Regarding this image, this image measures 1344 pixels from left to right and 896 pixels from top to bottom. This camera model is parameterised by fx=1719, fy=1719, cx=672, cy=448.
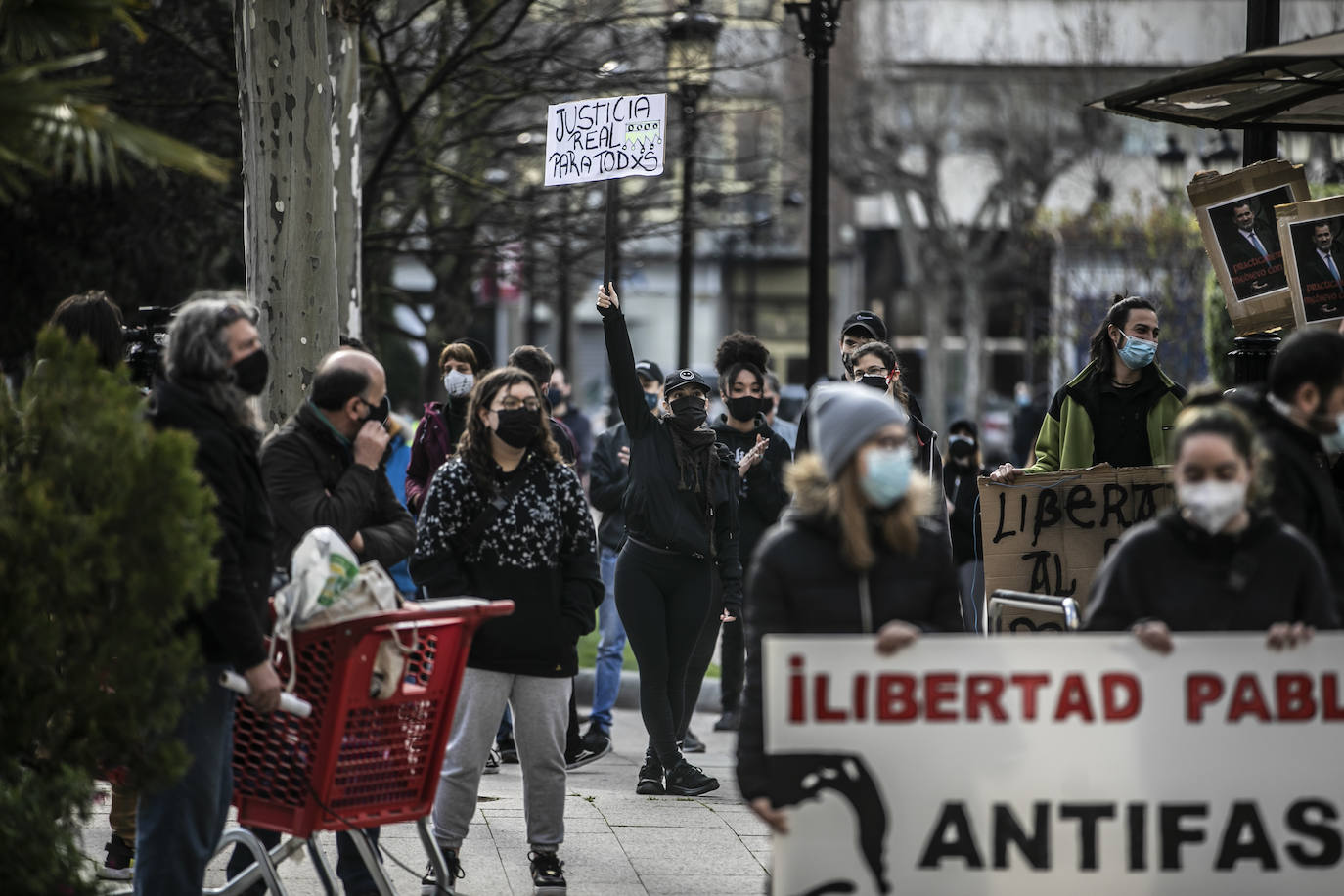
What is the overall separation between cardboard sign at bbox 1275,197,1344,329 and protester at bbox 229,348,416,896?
139 inches

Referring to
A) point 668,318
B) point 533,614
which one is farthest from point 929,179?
point 533,614

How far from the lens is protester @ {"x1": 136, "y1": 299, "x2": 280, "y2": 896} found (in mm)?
4551

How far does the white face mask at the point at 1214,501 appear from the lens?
13.6ft

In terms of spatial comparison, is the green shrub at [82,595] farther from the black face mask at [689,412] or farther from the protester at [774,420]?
the protester at [774,420]

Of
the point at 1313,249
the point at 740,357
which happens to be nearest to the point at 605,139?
the point at 740,357

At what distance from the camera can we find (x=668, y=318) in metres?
53.6

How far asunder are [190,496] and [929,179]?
125 feet

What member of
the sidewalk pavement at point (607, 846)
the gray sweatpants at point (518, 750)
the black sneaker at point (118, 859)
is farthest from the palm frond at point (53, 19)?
the black sneaker at point (118, 859)

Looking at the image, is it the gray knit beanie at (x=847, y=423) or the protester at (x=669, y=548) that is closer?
the gray knit beanie at (x=847, y=423)

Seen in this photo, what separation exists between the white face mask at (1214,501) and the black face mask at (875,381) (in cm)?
308

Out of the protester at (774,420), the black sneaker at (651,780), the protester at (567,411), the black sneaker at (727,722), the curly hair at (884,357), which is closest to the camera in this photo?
the curly hair at (884,357)

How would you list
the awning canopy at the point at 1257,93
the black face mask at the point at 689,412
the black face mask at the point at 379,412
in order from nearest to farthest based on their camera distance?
1. the awning canopy at the point at 1257,93
2. the black face mask at the point at 379,412
3. the black face mask at the point at 689,412

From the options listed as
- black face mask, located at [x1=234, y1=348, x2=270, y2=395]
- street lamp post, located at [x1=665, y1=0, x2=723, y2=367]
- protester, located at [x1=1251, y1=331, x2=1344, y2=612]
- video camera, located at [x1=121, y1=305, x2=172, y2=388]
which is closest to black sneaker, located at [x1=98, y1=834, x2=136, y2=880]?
video camera, located at [x1=121, y1=305, x2=172, y2=388]

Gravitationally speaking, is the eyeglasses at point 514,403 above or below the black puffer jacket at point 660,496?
above
